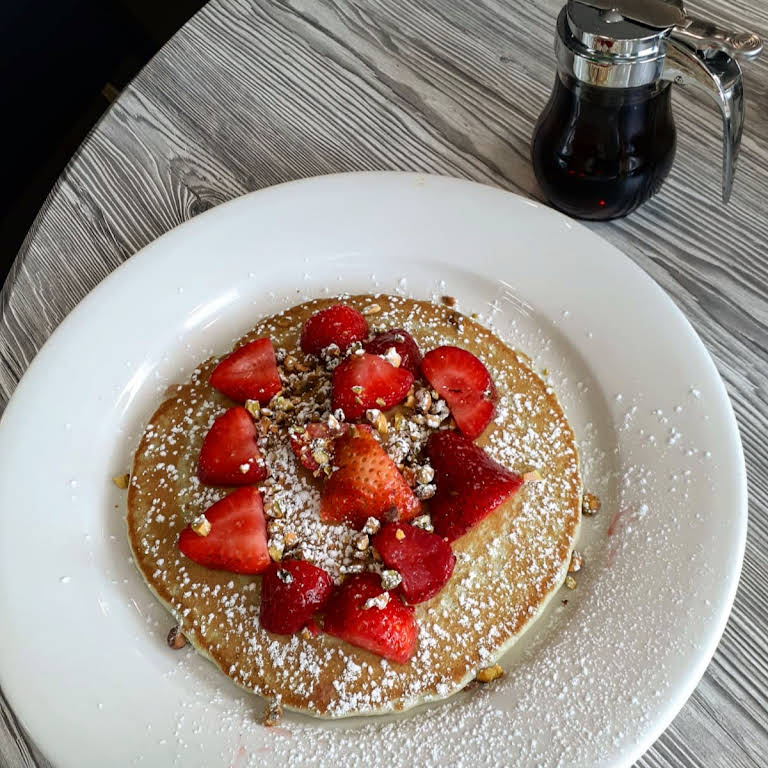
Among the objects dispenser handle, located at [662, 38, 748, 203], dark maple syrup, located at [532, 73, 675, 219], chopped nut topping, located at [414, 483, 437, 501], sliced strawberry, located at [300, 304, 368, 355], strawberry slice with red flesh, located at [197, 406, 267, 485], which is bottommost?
strawberry slice with red flesh, located at [197, 406, 267, 485]

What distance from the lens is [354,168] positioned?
1.76 metres

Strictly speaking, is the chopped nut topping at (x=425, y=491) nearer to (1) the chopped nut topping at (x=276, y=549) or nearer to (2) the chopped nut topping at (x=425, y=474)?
(2) the chopped nut topping at (x=425, y=474)

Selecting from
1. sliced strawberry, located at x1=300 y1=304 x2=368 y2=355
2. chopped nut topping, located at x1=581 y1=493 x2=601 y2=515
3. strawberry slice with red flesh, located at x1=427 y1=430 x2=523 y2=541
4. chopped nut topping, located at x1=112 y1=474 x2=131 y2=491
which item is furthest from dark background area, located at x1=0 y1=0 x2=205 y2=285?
chopped nut topping, located at x1=581 y1=493 x2=601 y2=515

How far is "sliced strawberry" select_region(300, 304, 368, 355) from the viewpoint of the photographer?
1.42m

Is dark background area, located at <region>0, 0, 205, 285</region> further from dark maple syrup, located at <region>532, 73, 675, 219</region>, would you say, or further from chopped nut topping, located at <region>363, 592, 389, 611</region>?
chopped nut topping, located at <region>363, 592, 389, 611</region>

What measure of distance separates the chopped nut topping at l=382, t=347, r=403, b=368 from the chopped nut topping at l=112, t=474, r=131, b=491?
1.68 ft

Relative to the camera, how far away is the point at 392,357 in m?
1.37

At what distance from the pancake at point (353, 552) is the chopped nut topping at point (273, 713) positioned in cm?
1

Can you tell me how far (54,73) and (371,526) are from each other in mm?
2031

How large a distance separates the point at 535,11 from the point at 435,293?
31.8 inches

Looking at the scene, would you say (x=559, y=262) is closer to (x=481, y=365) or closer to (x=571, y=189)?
(x=571, y=189)

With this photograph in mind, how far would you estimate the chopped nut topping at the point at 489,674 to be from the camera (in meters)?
1.21

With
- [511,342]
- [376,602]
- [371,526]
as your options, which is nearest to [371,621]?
[376,602]

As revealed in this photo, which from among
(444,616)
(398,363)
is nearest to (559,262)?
(398,363)
